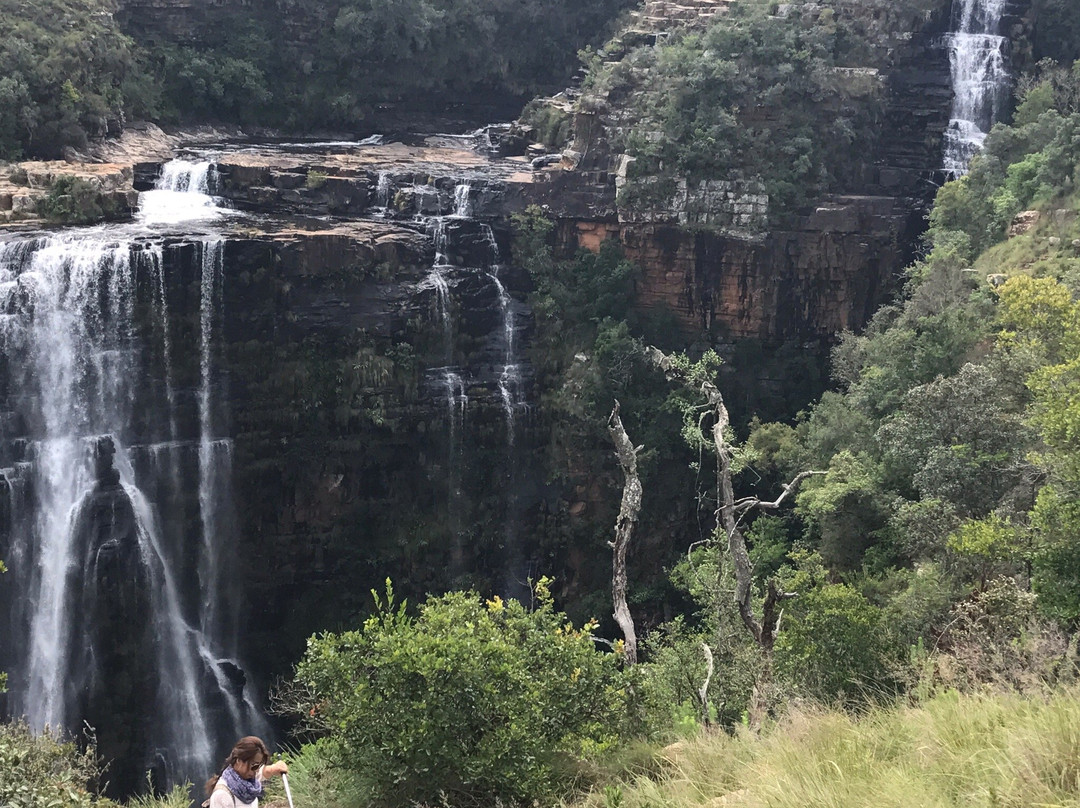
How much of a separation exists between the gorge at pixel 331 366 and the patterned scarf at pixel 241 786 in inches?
617

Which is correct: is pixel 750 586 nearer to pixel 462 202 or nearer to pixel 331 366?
pixel 331 366

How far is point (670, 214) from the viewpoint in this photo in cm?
2594

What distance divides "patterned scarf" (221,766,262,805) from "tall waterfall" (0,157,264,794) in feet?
51.4

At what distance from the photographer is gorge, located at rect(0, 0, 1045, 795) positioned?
70.4 feet

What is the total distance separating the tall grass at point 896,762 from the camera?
5.98 m

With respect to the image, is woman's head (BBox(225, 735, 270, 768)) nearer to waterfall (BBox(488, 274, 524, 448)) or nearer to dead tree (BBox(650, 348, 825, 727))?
dead tree (BBox(650, 348, 825, 727))

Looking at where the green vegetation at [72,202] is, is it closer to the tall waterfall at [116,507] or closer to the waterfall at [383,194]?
the tall waterfall at [116,507]

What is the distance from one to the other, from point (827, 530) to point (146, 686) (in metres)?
13.9

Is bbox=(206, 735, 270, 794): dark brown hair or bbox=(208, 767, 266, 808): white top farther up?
bbox=(206, 735, 270, 794): dark brown hair

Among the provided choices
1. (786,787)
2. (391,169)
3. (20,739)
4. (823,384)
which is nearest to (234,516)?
(391,169)

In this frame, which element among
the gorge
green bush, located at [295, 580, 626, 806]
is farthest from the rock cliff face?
green bush, located at [295, 580, 626, 806]

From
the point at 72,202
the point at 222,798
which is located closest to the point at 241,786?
the point at 222,798

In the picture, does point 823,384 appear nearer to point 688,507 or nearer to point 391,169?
point 688,507

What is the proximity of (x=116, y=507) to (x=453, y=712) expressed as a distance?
48.5 feet
